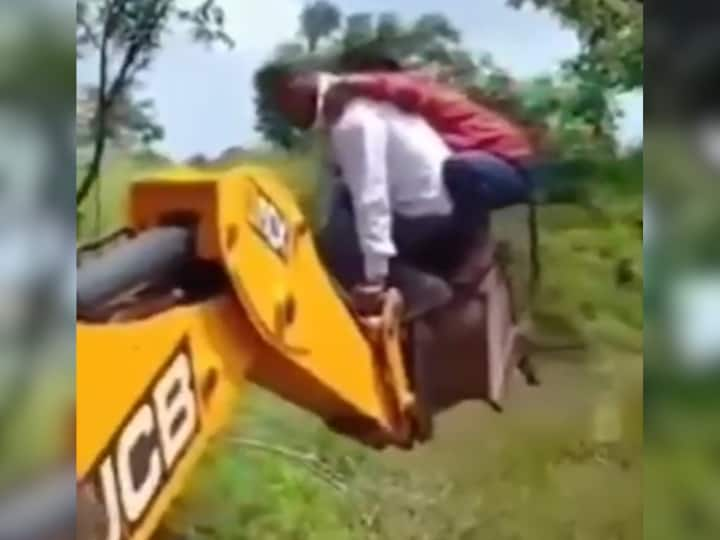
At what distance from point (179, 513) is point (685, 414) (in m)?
0.64

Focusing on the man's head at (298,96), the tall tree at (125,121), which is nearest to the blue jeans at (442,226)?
the man's head at (298,96)

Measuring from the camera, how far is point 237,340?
269 cm

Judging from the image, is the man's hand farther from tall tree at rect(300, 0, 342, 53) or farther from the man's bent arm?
tall tree at rect(300, 0, 342, 53)

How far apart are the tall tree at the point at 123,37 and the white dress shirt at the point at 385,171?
0.66 ft

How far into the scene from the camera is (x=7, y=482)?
2.62 metres

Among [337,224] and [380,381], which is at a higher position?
[337,224]

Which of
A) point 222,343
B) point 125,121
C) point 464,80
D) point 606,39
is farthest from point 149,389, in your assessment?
point 606,39

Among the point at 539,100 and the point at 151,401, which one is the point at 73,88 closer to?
the point at 151,401

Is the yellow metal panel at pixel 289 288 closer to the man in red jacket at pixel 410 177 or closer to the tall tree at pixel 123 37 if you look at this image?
the man in red jacket at pixel 410 177

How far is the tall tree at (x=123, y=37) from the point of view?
2643 millimetres

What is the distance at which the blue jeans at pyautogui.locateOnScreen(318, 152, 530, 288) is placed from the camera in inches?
106

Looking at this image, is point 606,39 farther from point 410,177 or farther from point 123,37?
point 123,37

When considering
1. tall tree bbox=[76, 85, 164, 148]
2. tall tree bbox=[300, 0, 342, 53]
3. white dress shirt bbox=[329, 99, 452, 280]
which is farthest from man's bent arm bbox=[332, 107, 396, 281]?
tall tree bbox=[76, 85, 164, 148]

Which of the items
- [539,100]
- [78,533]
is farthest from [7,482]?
[539,100]
